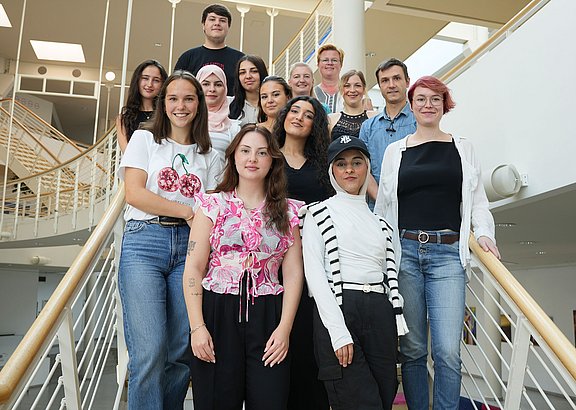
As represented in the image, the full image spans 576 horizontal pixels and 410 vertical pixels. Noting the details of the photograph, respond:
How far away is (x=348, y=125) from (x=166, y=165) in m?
1.23

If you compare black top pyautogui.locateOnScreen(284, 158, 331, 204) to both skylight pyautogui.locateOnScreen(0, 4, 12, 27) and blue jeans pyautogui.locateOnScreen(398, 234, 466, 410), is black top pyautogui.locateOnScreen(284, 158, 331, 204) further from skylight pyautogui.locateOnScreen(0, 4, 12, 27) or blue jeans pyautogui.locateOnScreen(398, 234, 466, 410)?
skylight pyautogui.locateOnScreen(0, 4, 12, 27)

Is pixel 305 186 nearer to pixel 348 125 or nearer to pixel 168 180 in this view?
pixel 168 180

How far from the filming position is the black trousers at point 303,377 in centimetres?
203

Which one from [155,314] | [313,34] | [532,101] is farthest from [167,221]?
[313,34]

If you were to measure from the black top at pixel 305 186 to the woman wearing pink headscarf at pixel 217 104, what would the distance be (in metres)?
0.48

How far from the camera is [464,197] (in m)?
2.32

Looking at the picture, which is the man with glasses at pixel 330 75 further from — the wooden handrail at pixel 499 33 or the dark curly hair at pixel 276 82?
the wooden handrail at pixel 499 33

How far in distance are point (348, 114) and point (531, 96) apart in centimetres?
205

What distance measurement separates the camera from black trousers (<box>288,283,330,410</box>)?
203 centimetres

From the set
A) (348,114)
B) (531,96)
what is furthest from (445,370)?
(531,96)

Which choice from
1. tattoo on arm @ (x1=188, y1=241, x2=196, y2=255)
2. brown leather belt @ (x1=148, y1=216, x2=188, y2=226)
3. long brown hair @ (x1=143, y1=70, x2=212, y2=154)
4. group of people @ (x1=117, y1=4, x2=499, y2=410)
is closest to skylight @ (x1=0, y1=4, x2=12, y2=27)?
long brown hair @ (x1=143, y1=70, x2=212, y2=154)

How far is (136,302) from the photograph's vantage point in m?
1.99

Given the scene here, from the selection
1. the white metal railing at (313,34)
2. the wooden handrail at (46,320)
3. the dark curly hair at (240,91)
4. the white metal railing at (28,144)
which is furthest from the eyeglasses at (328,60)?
the white metal railing at (28,144)

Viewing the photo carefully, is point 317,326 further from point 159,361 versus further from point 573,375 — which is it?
point 573,375
